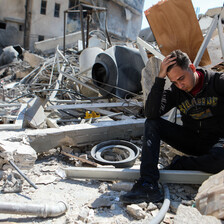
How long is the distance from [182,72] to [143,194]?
1225 millimetres

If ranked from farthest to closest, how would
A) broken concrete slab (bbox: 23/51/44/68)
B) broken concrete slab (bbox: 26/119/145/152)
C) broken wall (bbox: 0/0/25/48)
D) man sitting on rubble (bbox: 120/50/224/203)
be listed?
1. broken wall (bbox: 0/0/25/48)
2. broken concrete slab (bbox: 23/51/44/68)
3. broken concrete slab (bbox: 26/119/145/152)
4. man sitting on rubble (bbox: 120/50/224/203)

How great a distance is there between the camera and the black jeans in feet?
7.41

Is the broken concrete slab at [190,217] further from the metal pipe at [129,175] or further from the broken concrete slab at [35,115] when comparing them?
the broken concrete slab at [35,115]

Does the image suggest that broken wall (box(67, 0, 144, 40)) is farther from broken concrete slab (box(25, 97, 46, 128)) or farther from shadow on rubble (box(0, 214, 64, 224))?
shadow on rubble (box(0, 214, 64, 224))

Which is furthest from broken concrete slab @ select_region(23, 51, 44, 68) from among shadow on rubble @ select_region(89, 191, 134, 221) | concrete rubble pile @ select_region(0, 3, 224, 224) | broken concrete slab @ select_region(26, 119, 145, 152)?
shadow on rubble @ select_region(89, 191, 134, 221)

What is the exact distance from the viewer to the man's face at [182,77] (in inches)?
92.2

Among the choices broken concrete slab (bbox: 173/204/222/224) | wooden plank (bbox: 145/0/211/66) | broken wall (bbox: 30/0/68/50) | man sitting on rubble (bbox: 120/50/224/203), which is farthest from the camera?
broken wall (bbox: 30/0/68/50)

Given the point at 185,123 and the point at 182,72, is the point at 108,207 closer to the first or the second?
the point at 185,123

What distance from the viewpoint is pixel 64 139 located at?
11.3ft

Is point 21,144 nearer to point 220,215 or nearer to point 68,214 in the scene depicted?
point 68,214

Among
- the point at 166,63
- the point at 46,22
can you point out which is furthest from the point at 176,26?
the point at 46,22

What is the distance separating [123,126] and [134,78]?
1.97 meters

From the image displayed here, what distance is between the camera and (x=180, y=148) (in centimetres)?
269

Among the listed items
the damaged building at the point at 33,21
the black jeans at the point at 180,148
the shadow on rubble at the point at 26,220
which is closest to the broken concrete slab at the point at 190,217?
the black jeans at the point at 180,148
